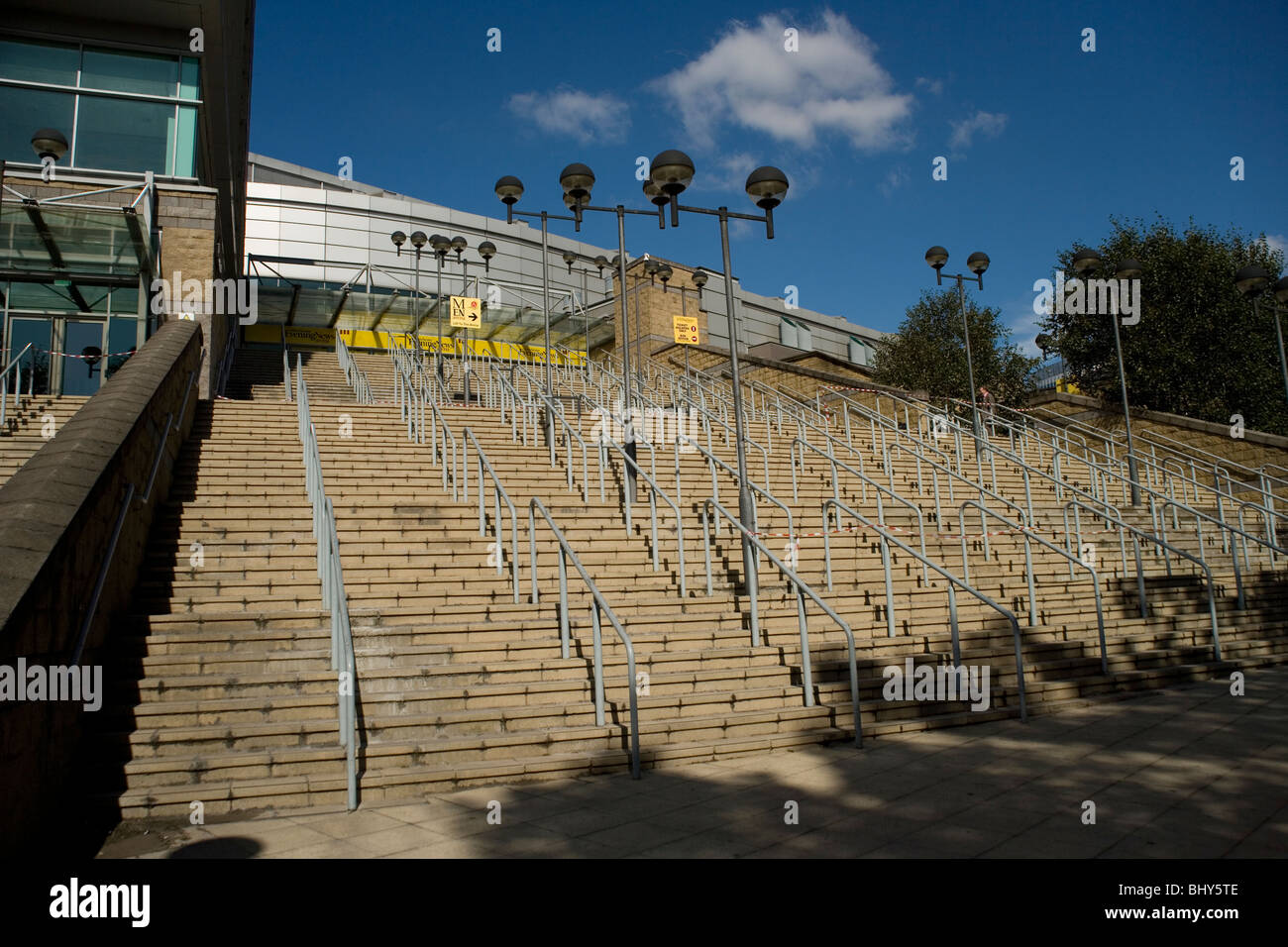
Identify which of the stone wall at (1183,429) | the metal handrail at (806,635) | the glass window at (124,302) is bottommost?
the metal handrail at (806,635)

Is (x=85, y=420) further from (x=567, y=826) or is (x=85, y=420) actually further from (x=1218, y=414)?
(x=1218, y=414)

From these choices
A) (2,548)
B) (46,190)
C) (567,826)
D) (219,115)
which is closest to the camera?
(2,548)

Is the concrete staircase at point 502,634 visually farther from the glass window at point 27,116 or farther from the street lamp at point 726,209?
the glass window at point 27,116

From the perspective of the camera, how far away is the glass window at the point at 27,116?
637 inches

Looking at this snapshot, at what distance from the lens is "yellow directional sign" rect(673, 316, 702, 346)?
941 inches

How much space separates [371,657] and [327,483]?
398 centimetres

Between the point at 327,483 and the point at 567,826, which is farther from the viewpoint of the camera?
the point at 327,483

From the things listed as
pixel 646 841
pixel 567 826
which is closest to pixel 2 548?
pixel 567 826

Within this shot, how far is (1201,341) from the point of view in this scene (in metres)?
22.9

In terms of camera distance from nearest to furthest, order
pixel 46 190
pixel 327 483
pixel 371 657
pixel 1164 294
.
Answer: pixel 371 657 < pixel 327 483 < pixel 46 190 < pixel 1164 294

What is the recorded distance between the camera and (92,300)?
637 inches

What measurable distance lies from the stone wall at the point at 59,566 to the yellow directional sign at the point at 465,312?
14564mm

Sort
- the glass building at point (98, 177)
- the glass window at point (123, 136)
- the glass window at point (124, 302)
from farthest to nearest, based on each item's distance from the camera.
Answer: the glass window at point (123, 136) < the glass window at point (124, 302) < the glass building at point (98, 177)

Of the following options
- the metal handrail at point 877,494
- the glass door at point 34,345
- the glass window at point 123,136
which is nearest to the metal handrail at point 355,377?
the glass window at point 123,136
